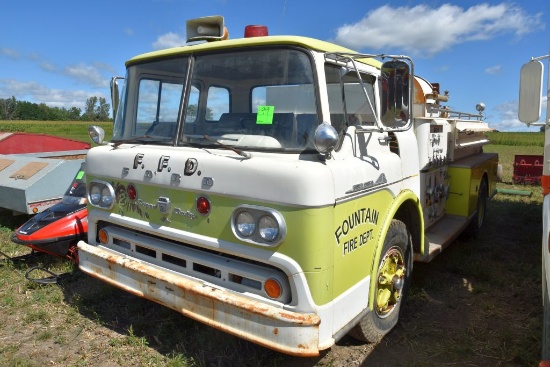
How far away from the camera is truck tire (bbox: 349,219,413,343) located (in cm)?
316

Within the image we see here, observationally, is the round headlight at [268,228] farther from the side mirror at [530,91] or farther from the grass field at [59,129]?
the grass field at [59,129]

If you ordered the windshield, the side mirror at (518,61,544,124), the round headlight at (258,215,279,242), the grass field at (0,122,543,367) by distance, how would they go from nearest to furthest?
the round headlight at (258,215,279,242)
the windshield
the side mirror at (518,61,544,124)
the grass field at (0,122,543,367)

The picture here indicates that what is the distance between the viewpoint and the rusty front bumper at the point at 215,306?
2410 mm

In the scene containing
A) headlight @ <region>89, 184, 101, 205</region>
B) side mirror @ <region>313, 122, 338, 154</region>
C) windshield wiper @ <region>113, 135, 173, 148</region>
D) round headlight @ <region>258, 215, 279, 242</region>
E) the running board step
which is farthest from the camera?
the running board step

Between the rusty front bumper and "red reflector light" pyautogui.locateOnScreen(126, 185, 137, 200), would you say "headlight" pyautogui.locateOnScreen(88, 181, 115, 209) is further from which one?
the rusty front bumper

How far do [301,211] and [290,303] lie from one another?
558mm

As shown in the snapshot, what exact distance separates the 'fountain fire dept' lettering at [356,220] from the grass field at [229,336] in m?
1.03

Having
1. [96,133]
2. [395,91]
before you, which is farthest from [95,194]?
[395,91]

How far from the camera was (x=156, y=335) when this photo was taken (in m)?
3.43

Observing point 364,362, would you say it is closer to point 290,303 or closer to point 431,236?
point 290,303

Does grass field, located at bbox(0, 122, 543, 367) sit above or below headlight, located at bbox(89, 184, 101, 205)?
below

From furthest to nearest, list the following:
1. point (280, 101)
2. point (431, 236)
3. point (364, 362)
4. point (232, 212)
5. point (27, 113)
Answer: point (27, 113), point (431, 236), point (364, 362), point (280, 101), point (232, 212)

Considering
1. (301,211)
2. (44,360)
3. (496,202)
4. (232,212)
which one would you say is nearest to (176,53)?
(232,212)

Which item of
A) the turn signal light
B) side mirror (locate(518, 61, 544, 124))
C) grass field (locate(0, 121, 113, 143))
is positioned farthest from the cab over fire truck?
grass field (locate(0, 121, 113, 143))
